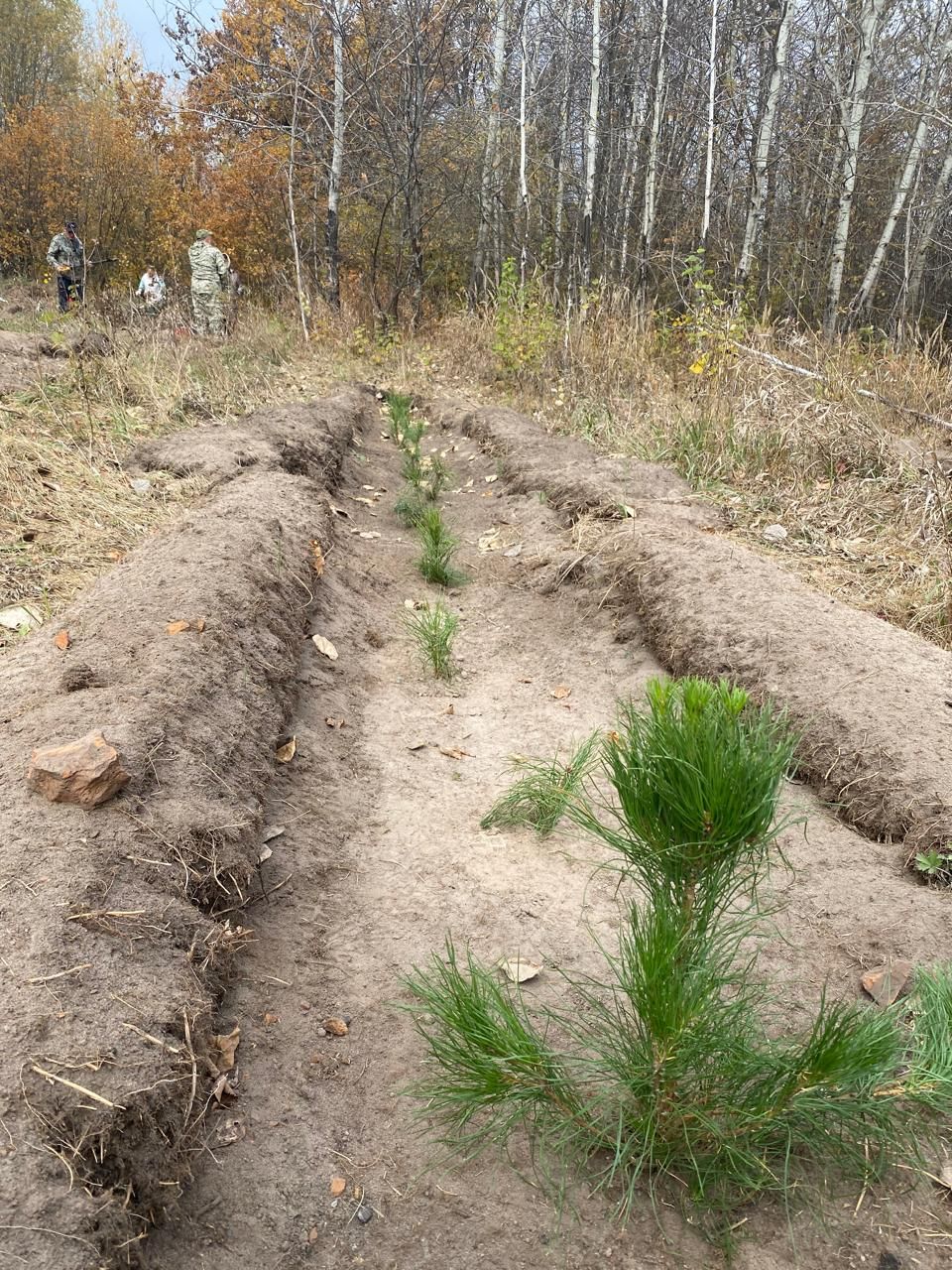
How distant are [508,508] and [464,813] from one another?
140 inches

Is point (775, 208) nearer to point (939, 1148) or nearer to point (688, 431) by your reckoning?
point (688, 431)

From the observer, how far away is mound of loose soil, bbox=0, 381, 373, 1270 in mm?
1329

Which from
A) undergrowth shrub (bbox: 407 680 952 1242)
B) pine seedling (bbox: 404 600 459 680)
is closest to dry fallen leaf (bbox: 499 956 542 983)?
undergrowth shrub (bbox: 407 680 952 1242)

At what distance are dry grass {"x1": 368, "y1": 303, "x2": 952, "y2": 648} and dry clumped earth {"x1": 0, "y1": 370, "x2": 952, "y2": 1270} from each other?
736 mm

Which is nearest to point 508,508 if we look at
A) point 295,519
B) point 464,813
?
point 295,519

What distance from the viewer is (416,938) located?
2.23 meters

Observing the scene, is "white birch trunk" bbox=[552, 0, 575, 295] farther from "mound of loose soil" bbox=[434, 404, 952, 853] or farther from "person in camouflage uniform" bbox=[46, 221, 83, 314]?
"mound of loose soil" bbox=[434, 404, 952, 853]

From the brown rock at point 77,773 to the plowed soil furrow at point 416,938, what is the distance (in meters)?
0.57

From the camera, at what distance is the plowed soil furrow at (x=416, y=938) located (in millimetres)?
1458

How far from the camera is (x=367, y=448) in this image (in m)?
7.77

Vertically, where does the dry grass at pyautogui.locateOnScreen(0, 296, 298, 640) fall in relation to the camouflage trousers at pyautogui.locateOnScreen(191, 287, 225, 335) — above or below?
below

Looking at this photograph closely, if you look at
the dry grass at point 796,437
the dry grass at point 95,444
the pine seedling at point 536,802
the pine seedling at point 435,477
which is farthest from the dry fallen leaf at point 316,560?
the dry grass at point 796,437

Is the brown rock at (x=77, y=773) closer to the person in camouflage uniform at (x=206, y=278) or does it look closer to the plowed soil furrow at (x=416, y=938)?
the plowed soil furrow at (x=416, y=938)

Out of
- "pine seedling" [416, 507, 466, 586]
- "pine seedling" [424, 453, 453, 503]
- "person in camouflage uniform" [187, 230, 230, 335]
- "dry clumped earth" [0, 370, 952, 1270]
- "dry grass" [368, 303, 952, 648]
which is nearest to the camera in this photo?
"dry clumped earth" [0, 370, 952, 1270]
